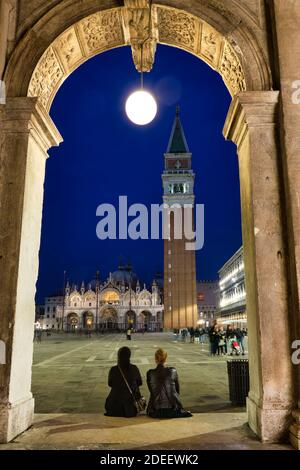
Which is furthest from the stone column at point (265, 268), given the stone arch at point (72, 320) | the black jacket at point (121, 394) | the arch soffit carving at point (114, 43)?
the stone arch at point (72, 320)

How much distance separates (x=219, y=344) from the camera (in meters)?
18.2

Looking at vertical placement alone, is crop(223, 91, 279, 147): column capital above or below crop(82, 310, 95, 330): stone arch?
above

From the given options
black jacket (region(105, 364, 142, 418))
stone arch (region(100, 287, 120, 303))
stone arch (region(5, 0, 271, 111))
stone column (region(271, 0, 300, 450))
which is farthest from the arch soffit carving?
stone arch (region(100, 287, 120, 303))

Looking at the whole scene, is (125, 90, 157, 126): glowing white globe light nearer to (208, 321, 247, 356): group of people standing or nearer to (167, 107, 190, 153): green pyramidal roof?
(208, 321, 247, 356): group of people standing

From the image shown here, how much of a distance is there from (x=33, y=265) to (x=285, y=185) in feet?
12.6

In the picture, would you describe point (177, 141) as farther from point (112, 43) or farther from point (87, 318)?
point (112, 43)

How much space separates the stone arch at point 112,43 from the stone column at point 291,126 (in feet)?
1.05

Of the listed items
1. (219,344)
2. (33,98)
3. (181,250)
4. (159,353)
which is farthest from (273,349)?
(181,250)

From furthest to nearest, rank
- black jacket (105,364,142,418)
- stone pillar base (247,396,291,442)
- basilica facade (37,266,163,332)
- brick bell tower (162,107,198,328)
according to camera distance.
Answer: basilica facade (37,266,163,332) < brick bell tower (162,107,198,328) < black jacket (105,364,142,418) < stone pillar base (247,396,291,442)

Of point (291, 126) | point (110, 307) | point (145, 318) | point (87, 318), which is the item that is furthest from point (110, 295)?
point (291, 126)

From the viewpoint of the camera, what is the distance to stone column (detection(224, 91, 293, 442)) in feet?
15.5

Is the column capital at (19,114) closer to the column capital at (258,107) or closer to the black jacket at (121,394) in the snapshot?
the column capital at (258,107)

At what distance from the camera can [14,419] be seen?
485 cm
